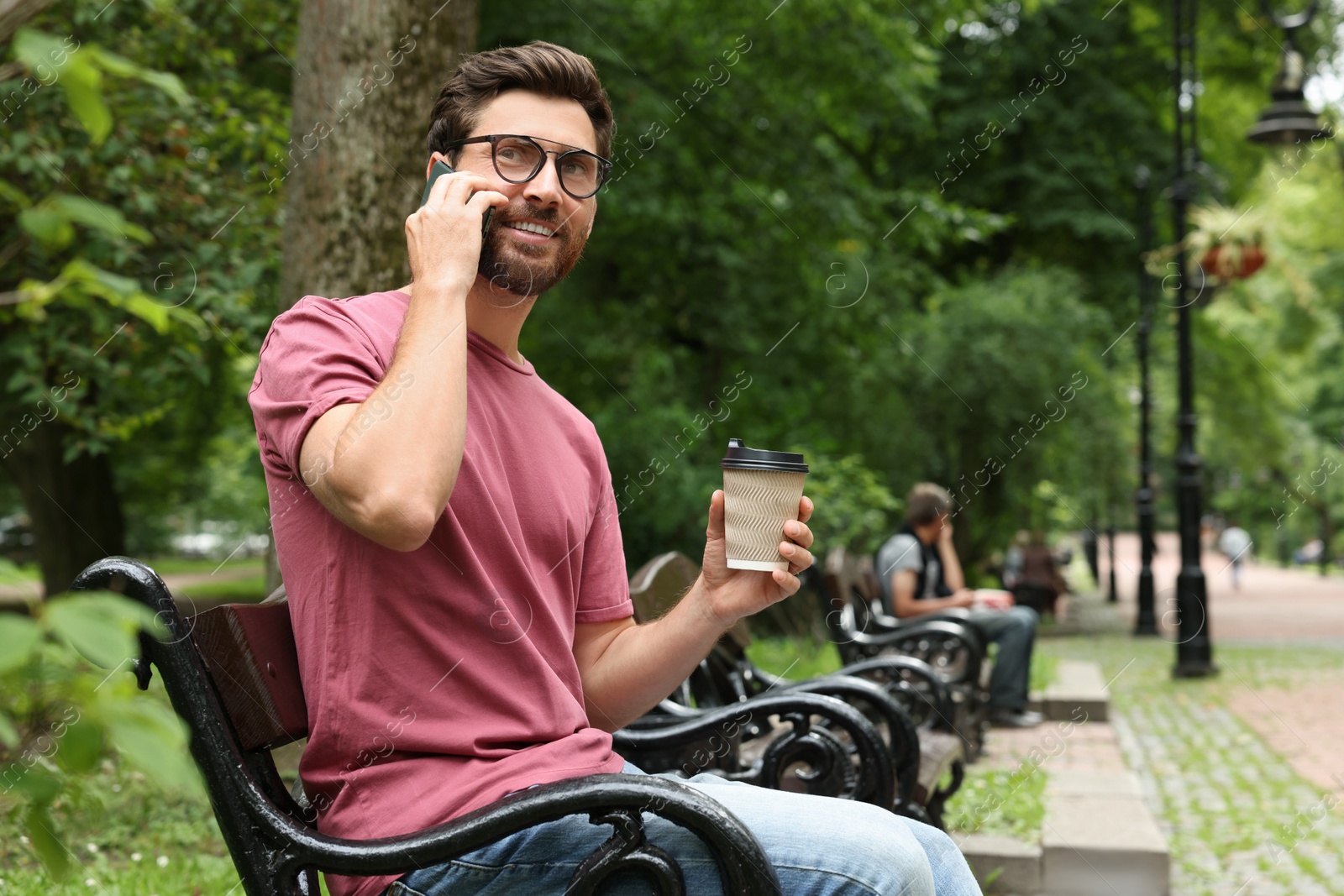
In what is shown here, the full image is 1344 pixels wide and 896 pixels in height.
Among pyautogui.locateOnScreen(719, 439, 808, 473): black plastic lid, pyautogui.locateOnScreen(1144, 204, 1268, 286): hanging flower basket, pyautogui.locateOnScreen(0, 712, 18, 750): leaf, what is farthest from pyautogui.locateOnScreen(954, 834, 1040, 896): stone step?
pyautogui.locateOnScreen(1144, 204, 1268, 286): hanging flower basket

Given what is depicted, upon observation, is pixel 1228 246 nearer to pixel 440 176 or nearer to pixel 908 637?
pixel 908 637

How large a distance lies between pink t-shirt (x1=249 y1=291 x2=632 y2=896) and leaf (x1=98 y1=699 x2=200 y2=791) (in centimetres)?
87

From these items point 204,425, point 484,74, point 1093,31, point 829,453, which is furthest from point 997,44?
point 484,74

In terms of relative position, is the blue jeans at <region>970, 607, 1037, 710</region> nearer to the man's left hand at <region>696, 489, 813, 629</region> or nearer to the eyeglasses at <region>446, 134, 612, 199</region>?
the man's left hand at <region>696, 489, 813, 629</region>

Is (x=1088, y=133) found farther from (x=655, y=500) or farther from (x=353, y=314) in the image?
(x=353, y=314)

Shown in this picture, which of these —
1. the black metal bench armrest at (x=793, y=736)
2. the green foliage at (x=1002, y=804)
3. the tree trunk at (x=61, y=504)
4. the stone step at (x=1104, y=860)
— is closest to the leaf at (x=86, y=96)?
the black metal bench armrest at (x=793, y=736)

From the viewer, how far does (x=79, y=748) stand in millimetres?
856

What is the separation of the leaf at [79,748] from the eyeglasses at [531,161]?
1.34 metres

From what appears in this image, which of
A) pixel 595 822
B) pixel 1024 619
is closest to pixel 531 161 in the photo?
pixel 595 822

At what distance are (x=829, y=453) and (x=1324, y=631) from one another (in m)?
10.6

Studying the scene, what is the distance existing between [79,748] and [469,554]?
38.3 inches

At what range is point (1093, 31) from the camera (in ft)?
65.2

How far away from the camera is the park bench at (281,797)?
63.7 inches

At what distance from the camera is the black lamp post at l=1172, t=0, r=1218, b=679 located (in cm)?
1222
